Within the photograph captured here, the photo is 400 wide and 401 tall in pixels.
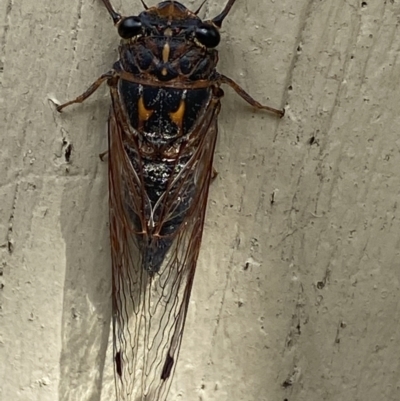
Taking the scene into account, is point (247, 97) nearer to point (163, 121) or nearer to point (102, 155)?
point (163, 121)

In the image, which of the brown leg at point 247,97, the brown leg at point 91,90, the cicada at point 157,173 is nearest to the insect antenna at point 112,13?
the cicada at point 157,173

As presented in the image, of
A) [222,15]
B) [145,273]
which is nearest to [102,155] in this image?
[145,273]

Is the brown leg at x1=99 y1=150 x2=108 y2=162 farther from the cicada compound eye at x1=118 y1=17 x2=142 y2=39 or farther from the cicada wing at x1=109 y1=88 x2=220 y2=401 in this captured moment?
the cicada compound eye at x1=118 y1=17 x2=142 y2=39

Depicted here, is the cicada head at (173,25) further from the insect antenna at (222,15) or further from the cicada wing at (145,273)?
the cicada wing at (145,273)

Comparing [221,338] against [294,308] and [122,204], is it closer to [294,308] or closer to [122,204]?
[294,308]

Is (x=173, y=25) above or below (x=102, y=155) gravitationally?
above

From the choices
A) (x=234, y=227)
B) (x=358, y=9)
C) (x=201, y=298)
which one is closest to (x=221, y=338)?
(x=201, y=298)

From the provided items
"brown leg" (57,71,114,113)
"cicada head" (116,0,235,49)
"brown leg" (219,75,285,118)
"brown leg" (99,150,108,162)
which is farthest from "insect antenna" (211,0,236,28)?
"brown leg" (99,150,108,162)
